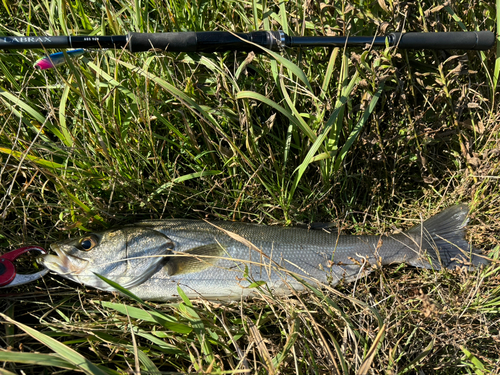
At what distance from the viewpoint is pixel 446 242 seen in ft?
9.38

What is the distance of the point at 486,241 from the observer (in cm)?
300

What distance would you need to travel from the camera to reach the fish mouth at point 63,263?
261 cm

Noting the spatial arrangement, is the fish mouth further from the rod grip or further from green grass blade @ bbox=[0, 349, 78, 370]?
the rod grip

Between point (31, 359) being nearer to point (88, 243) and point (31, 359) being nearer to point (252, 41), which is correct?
point (88, 243)

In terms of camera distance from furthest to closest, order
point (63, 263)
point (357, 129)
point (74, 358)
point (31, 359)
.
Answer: point (357, 129)
point (63, 263)
point (74, 358)
point (31, 359)

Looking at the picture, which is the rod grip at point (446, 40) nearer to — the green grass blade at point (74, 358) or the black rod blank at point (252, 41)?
the black rod blank at point (252, 41)

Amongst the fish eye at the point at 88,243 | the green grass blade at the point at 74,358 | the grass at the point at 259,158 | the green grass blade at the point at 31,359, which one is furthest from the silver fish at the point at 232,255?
the green grass blade at the point at 31,359

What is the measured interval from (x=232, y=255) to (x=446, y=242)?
5.55 ft

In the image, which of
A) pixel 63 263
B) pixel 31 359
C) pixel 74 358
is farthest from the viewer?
pixel 63 263

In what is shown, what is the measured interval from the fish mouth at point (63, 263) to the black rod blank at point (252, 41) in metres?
1.46

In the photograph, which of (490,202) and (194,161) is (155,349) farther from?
(490,202)

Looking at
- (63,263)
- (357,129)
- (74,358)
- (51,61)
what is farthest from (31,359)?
(357,129)

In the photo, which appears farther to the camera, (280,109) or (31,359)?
(280,109)

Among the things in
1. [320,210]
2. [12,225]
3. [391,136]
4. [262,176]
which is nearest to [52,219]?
[12,225]
